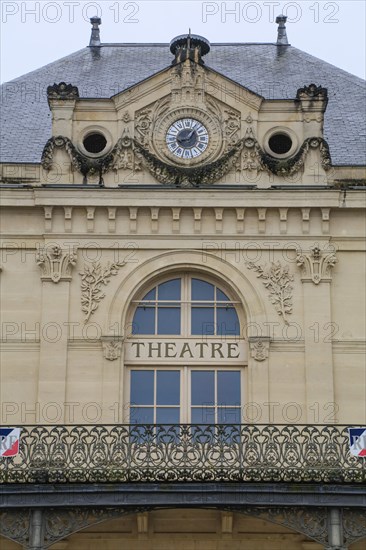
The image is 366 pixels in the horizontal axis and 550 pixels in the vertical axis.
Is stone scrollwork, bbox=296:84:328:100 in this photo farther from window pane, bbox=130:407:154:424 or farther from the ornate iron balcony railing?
window pane, bbox=130:407:154:424

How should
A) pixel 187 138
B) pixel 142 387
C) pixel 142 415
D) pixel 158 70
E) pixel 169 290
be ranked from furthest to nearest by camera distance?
pixel 158 70 → pixel 187 138 → pixel 169 290 → pixel 142 387 → pixel 142 415

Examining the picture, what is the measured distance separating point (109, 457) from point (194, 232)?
5109mm

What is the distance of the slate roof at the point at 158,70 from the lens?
80.9 feet

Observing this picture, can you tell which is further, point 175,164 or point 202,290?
point 175,164

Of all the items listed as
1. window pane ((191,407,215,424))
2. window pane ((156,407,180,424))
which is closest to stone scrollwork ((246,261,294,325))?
window pane ((191,407,215,424))

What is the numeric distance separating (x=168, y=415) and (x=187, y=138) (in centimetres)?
Result: 545

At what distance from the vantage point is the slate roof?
24672 mm

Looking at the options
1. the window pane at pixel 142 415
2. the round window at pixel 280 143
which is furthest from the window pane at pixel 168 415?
the round window at pixel 280 143

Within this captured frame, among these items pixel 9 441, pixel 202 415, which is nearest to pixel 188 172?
pixel 202 415

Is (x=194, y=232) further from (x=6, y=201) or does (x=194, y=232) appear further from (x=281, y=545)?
(x=281, y=545)

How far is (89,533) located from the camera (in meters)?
20.4

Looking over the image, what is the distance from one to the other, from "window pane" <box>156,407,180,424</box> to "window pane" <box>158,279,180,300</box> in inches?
85.7

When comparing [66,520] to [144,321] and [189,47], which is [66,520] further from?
[189,47]

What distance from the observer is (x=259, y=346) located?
69.8ft
